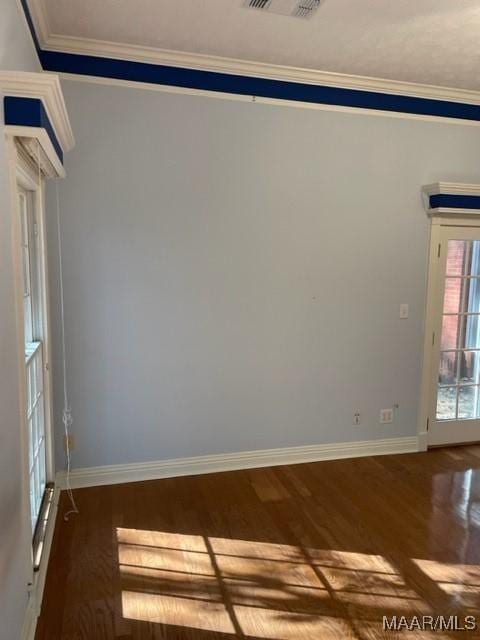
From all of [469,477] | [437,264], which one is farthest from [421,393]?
[437,264]

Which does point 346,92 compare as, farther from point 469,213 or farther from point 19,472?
point 19,472

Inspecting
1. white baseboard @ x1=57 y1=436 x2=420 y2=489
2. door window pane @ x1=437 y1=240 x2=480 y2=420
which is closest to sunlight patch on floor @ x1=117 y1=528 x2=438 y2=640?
white baseboard @ x1=57 y1=436 x2=420 y2=489

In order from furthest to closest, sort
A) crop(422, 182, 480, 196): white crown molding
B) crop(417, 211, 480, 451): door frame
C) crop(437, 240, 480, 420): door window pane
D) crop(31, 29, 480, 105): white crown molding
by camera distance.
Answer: crop(437, 240, 480, 420): door window pane < crop(417, 211, 480, 451): door frame < crop(422, 182, 480, 196): white crown molding < crop(31, 29, 480, 105): white crown molding

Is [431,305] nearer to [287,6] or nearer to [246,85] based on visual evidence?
[246,85]

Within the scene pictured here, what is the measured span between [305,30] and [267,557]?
113 inches

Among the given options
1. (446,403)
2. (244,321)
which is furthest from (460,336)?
(244,321)

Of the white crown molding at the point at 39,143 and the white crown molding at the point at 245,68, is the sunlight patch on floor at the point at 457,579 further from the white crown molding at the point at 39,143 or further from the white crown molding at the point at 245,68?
the white crown molding at the point at 245,68

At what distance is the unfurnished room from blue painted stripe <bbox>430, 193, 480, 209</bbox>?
2 cm

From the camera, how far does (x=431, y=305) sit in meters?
3.59

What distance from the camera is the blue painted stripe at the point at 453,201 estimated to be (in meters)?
3.39

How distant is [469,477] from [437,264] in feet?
5.27

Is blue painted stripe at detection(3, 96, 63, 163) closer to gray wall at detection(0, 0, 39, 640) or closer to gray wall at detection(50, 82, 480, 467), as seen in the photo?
gray wall at detection(0, 0, 39, 640)

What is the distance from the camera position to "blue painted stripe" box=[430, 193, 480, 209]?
3.39 meters

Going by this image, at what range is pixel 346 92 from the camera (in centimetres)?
321
